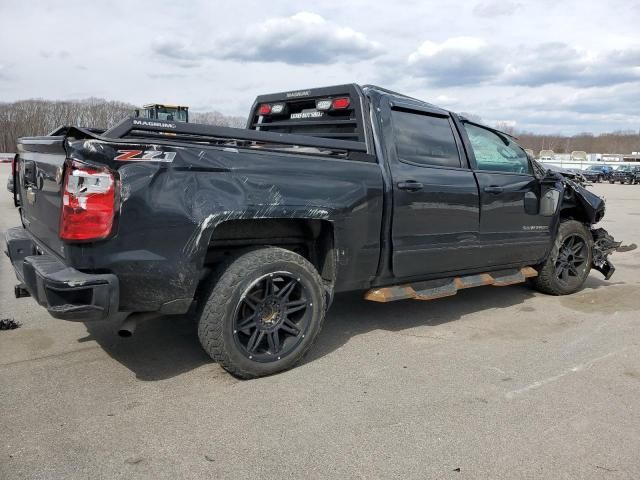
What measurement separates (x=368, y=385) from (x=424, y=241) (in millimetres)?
1405

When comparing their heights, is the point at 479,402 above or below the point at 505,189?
below

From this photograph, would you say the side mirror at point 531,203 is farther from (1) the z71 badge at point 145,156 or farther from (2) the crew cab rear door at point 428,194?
(1) the z71 badge at point 145,156

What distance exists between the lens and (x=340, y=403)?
3.41 m

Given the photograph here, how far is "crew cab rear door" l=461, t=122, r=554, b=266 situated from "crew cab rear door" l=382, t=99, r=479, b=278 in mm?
183

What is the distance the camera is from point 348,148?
13.7 feet

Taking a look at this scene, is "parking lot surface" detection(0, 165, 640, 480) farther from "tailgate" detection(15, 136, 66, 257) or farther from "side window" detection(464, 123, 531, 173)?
"side window" detection(464, 123, 531, 173)

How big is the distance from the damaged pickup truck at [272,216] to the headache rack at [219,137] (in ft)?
0.04

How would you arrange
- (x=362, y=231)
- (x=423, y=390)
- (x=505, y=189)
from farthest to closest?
(x=505, y=189)
(x=362, y=231)
(x=423, y=390)

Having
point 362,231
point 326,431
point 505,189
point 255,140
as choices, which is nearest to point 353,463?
point 326,431

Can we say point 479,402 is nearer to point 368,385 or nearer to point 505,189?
point 368,385

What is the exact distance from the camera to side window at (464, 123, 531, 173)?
17.1 feet

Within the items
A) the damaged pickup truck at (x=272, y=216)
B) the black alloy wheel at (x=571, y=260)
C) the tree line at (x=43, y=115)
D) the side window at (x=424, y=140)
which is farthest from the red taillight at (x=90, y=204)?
the tree line at (x=43, y=115)

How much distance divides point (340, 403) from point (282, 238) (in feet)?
4.14

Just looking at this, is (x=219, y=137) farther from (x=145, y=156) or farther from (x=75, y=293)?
(x=75, y=293)
